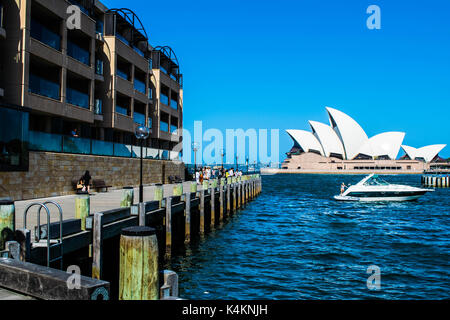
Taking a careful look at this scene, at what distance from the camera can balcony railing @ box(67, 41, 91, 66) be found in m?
24.5

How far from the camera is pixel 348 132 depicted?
13912 cm

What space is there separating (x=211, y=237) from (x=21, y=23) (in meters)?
15.0

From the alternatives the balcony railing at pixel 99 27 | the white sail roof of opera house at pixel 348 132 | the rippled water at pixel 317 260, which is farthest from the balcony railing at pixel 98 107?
the white sail roof of opera house at pixel 348 132

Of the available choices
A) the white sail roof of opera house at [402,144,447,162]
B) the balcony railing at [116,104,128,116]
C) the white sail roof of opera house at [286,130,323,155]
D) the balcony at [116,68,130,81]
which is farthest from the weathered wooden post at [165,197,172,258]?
the white sail roof of opera house at [402,144,447,162]

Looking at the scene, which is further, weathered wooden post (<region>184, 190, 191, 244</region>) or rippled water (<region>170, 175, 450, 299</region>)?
weathered wooden post (<region>184, 190, 191, 244</region>)

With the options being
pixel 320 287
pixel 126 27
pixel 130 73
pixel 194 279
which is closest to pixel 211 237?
pixel 194 279

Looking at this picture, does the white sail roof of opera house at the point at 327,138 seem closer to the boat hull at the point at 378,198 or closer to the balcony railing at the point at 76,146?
the boat hull at the point at 378,198

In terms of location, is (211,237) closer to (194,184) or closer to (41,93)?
(194,184)

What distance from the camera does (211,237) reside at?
62.1 ft

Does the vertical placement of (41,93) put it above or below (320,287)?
above

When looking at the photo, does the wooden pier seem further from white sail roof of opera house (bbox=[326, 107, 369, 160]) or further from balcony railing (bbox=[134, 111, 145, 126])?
white sail roof of opera house (bbox=[326, 107, 369, 160])

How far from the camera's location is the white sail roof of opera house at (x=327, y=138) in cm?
14048

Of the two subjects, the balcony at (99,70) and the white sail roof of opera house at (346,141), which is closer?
the balcony at (99,70)
